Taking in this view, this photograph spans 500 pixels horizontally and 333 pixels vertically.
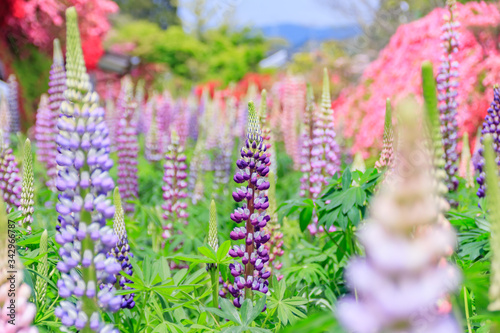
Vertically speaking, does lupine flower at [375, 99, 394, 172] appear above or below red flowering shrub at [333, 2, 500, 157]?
below

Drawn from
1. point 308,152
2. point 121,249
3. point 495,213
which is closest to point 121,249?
point 121,249

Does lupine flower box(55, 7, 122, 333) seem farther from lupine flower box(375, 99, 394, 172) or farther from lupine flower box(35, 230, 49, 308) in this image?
lupine flower box(375, 99, 394, 172)

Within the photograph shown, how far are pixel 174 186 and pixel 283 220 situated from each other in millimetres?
1172

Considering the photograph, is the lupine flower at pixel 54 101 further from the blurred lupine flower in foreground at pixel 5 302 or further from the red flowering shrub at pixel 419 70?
the blurred lupine flower in foreground at pixel 5 302

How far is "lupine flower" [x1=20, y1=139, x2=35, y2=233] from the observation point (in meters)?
2.43

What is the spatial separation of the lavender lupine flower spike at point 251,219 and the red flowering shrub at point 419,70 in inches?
160

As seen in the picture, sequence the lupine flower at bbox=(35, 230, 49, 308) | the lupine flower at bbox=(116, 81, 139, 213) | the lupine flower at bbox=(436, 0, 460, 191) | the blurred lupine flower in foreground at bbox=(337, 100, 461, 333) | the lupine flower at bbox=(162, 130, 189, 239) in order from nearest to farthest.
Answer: the blurred lupine flower in foreground at bbox=(337, 100, 461, 333), the lupine flower at bbox=(35, 230, 49, 308), the lupine flower at bbox=(436, 0, 460, 191), the lupine flower at bbox=(162, 130, 189, 239), the lupine flower at bbox=(116, 81, 139, 213)

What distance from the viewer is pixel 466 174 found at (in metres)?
4.36

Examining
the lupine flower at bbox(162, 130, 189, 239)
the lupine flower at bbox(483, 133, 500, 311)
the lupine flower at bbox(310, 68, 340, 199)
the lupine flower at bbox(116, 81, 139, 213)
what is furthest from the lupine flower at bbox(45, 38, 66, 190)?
the lupine flower at bbox(483, 133, 500, 311)

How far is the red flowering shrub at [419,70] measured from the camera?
21.0 feet

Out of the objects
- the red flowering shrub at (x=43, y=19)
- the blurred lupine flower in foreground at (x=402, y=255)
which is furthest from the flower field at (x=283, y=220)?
the red flowering shrub at (x=43, y=19)

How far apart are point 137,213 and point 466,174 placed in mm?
3241

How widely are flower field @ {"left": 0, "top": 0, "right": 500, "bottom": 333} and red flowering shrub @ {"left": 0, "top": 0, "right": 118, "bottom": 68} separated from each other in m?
5.79

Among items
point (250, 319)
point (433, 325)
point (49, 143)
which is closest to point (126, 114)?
point (49, 143)
